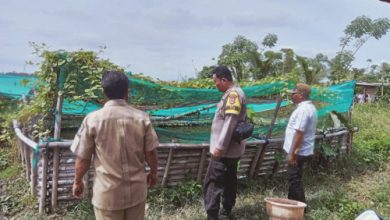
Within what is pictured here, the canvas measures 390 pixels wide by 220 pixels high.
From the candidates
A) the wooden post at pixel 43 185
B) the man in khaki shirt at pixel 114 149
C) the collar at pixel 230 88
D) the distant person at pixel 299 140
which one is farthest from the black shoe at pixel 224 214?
the wooden post at pixel 43 185

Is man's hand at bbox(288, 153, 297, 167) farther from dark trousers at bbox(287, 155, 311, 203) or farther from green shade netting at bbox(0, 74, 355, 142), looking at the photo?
green shade netting at bbox(0, 74, 355, 142)

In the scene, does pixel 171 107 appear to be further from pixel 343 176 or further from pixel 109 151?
pixel 343 176

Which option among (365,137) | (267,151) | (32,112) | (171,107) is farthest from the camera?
(365,137)

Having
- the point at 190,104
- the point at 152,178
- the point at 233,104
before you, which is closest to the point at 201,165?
the point at 190,104

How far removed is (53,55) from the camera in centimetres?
456

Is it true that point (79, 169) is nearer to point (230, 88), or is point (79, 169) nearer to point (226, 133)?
point (226, 133)

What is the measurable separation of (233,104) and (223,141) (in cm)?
39

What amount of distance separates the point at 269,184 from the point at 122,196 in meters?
3.65

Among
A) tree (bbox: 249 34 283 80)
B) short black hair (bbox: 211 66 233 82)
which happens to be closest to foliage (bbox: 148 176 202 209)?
short black hair (bbox: 211 66 233 82)

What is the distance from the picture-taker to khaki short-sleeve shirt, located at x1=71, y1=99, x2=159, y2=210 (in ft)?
9.37

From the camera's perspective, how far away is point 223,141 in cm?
413

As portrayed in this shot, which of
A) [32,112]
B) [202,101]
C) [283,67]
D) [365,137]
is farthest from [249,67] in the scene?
[32,112]

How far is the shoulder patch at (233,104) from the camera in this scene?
412 centimetres

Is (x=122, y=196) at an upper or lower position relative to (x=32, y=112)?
lower
